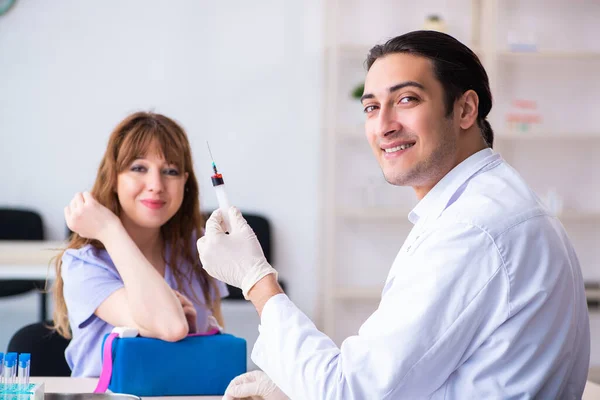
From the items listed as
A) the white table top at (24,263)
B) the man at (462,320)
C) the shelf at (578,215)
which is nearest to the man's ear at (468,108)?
the man at (462,320)

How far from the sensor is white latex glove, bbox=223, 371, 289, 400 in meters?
1.36

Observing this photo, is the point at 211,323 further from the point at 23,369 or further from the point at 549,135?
the point at 549,135

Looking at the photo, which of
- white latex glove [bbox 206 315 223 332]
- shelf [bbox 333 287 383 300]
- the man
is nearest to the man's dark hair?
the man

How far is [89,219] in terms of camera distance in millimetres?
1944

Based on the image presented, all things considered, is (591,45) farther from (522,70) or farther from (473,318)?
(473,318)

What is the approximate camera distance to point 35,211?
425 cm

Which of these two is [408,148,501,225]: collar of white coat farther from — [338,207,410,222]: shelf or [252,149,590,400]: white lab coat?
[338,207,410,222]: shelf

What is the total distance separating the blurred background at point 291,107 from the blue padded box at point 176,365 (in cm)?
264

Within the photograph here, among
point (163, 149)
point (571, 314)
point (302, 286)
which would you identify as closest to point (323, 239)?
point (302, 286)

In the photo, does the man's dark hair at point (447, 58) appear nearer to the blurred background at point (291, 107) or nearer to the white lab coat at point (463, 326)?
the white lab coat at point (463, 326)

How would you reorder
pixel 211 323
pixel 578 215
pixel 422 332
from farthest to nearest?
pixel 578 215, pixel 211 323, pixel 422 332

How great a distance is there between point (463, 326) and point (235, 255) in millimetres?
460

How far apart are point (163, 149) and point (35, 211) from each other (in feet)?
7.93

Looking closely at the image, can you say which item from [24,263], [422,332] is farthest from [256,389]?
[24,263]
